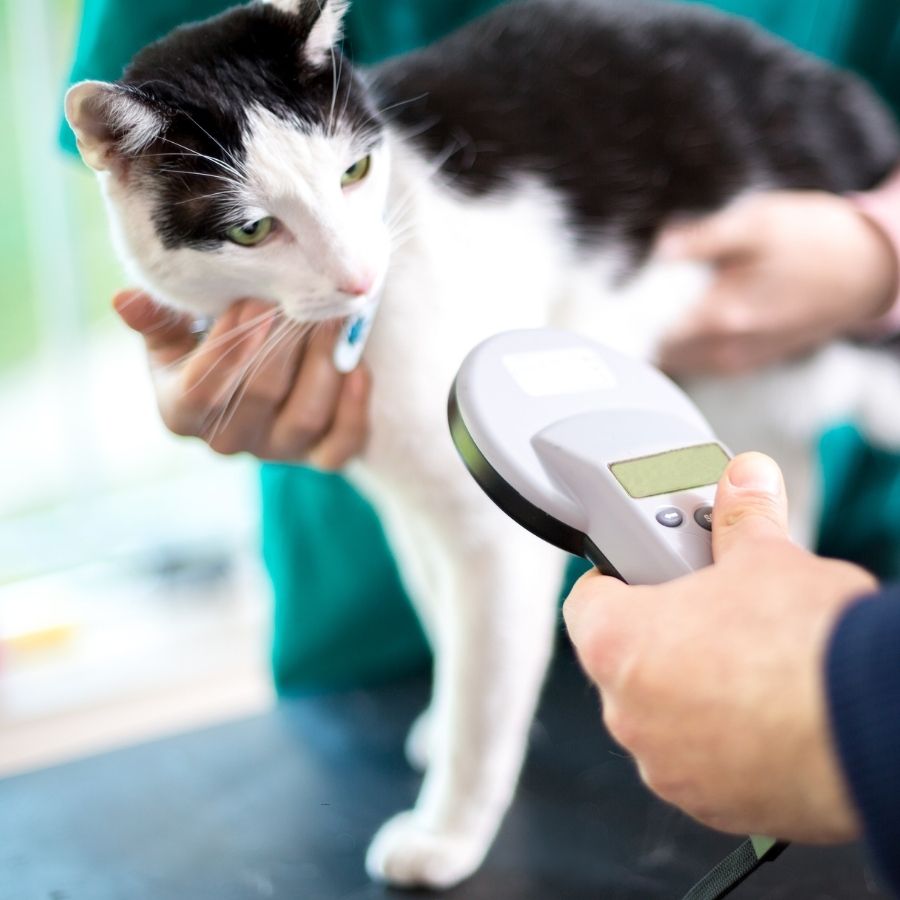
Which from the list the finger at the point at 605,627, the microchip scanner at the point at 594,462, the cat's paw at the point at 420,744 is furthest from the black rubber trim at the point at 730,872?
the cat's paw at the point at 420,744

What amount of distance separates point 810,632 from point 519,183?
493mm

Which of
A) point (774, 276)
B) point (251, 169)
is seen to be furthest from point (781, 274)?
point (251, 169)

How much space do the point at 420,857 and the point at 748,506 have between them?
328 millimetres

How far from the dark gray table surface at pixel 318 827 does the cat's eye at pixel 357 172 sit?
0.31 m

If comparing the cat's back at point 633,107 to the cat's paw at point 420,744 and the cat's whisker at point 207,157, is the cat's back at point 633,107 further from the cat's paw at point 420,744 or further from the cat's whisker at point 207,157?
the cat's paw at point 420,744

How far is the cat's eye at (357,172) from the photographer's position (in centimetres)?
59

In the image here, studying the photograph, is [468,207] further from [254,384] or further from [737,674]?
[737,674]

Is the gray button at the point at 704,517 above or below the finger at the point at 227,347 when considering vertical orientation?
above

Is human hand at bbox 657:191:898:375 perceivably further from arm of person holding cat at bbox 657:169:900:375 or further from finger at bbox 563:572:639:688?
finger at bbox 563:572:639:688

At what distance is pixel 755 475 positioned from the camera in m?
0.40

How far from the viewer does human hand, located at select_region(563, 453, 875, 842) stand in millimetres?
307

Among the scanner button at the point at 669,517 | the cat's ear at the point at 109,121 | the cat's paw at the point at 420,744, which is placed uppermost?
the cat's ear at the point at 109,121

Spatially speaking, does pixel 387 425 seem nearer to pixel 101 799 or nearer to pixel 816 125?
pixel 101 799

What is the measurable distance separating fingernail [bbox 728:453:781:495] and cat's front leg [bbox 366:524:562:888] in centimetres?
24
